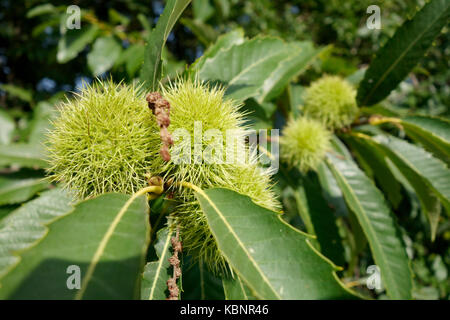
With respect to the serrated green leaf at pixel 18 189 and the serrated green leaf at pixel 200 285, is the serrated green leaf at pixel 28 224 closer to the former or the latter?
the serrated green leaf at pixel 18 189

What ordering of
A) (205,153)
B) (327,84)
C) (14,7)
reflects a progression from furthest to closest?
(14,7) < (327,84) < (205,153)

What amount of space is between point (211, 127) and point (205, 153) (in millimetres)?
87

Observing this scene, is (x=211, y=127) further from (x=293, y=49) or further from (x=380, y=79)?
(x=380, y=79)

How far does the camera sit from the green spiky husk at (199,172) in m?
0.91

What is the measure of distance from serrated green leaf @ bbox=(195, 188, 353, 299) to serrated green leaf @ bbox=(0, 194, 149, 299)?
0.66ft

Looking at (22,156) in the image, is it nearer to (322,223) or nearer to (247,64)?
(247,64)

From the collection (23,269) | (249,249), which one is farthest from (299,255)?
(23,269)

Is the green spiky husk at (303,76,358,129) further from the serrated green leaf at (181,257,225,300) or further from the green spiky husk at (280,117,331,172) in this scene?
the serrated green leaf at (181,257,225,300)

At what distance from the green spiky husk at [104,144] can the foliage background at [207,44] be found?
0.48 m

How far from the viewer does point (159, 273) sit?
92 centimetres

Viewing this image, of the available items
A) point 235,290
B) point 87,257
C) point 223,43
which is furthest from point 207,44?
point 87,257

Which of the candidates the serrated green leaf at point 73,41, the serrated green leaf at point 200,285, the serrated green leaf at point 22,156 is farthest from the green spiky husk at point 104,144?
the serrated green leaf at point 73,41

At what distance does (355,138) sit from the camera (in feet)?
5.71

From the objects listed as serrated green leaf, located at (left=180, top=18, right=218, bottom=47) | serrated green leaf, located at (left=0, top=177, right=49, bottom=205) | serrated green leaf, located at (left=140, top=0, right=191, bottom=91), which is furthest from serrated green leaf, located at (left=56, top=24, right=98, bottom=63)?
serrated green leaf, located at (left=140, top=0, right=191, bottom=91)
